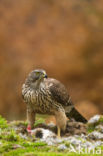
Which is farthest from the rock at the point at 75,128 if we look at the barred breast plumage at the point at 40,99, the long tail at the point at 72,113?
the barred breast plumage at the point at 40,99

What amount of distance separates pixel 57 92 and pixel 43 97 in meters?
0.42

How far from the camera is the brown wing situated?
36.2ft

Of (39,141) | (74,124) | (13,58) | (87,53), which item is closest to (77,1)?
(87,53)

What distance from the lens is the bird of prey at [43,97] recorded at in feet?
35.4

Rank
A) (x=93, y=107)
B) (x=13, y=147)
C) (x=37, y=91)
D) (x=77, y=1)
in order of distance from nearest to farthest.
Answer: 1. (x=13, y=147)
2. (x=37, y=91)
3. (x=93, y=107)
4. (x=77, y=1)

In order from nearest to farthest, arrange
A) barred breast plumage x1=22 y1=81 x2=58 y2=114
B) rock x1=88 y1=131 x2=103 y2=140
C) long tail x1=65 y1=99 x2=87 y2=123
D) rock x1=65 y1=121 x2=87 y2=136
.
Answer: rock x1=88 y1=131 x2=103 y2=140, barred breast plumage x1=22 y1=81 x2=58 y2=114, rock x1=65 y1=121 x2=87 y2=136, long tail x1=65 y1=99 x2=87 y2=123

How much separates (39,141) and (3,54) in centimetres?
1353

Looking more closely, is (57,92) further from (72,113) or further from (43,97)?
(72,113)

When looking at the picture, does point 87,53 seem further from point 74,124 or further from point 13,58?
point 74,124

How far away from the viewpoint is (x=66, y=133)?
11148 mm

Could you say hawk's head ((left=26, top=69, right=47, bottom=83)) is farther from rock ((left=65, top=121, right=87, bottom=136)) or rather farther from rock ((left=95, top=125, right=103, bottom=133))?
rock ((left=95, top=125, right=103, bottom=133))

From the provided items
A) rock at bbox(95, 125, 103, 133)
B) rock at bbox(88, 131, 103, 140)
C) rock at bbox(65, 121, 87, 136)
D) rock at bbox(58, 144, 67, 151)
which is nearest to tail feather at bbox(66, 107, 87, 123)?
rock at bbox(65, 121, 87, 136)

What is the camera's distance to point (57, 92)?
36.4 feet

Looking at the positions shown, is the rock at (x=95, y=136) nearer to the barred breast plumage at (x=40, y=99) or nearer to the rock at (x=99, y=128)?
the rock at (x=99, y=128)
